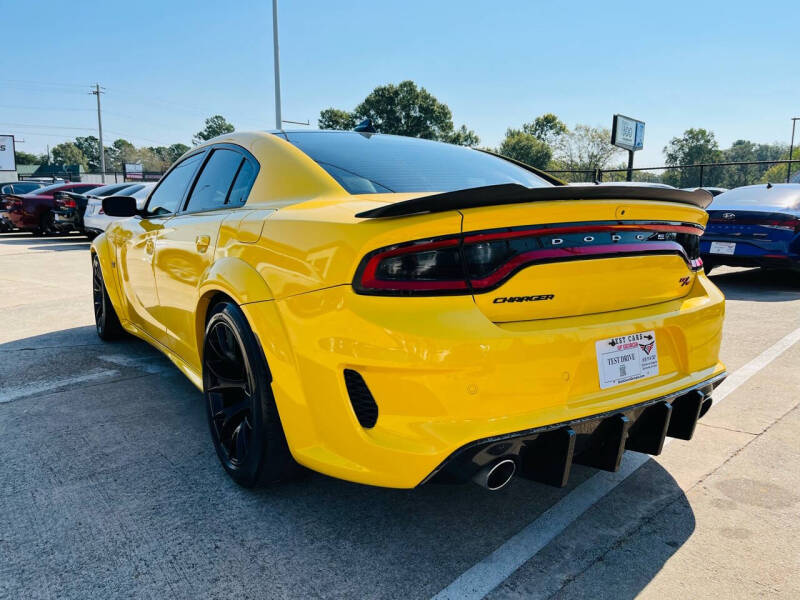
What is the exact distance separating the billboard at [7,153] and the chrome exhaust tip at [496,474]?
58.1m

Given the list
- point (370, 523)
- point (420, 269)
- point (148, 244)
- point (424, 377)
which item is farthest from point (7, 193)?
point (424, 377)

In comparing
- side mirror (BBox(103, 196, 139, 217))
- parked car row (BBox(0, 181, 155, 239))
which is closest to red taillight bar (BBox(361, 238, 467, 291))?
side mirror (BBox(103, 196, 139, 217))

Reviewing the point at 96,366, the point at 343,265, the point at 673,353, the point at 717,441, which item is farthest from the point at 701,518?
the point at 96,366

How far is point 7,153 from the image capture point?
49.8 m

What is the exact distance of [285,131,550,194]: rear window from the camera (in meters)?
2.48

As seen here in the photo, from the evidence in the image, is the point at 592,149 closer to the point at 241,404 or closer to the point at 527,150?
the point at 527,150

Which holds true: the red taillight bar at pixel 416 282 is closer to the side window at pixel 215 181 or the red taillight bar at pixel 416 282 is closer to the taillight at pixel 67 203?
the side window at pixel 215 181

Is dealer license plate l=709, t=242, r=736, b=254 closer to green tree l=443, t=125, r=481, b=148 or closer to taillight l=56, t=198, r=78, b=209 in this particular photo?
taillight l=56, t=198, r=78, b=209

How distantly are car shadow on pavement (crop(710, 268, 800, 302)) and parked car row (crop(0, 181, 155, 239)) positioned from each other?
1002cm

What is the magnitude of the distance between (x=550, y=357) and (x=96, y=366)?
11.6 feet

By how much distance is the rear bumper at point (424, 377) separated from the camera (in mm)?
1730

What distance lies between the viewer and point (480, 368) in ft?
5.67

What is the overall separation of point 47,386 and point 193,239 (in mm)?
1726

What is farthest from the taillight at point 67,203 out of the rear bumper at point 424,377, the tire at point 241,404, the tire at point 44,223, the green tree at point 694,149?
the green tree at point 694,149
